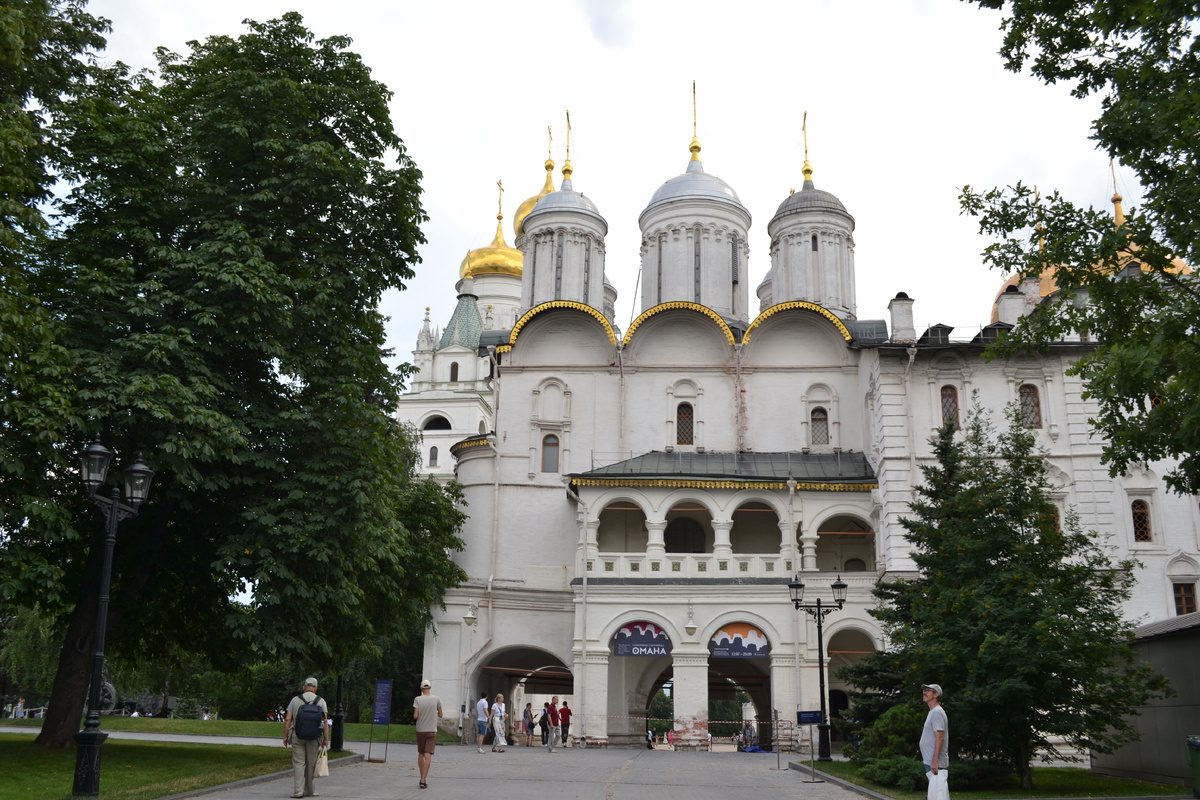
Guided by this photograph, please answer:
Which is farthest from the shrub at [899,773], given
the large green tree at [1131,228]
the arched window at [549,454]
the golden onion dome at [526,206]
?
the golden onion dome at [526,206]

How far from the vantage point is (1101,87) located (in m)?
15.0

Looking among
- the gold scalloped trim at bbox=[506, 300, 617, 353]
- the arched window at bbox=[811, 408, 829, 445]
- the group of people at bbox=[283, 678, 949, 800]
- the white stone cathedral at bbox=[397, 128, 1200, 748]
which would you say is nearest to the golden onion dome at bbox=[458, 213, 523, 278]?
the white stone cathedral at bbox=[397, 128, 1200, 748]

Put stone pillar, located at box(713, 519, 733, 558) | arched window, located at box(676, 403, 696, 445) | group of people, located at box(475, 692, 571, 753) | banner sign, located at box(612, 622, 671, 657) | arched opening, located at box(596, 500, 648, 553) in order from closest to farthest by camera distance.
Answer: group of people, located at box(475, 692, 571, 753)
banner sign, located at box(612, 622, 671, 657)
stone pillar, located at box(713, 519, 733, 558)
arched opening, located at box(596, 500, 648, 553)
arched window, located at box(676, 403, 696, 445)

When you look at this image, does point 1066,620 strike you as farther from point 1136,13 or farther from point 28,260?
point 28,260

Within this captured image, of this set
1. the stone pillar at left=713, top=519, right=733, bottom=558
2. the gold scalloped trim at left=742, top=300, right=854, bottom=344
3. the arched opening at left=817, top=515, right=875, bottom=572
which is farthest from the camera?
the gold scalloped trim at left=742, top=300, right=854, bottom=344

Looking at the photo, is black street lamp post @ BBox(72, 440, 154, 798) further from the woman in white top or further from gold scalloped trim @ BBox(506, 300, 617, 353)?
gold scalloped trim @ BBox(506, 300, 617, 353)

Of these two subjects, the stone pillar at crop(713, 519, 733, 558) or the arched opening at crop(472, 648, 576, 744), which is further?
the arched opening at crop(472, 648, 576, 744)

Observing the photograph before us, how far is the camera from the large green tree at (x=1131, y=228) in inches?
471

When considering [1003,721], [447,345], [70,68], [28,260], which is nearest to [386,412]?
[28,260]

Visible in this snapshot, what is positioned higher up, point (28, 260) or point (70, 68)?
point (70, 68)

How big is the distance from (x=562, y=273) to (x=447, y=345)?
61.5 feet

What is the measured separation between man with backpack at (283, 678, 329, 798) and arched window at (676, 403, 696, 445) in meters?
22.2

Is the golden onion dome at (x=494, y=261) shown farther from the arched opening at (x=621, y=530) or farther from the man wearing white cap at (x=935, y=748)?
the man wearing white cap at (x=935, y=748)

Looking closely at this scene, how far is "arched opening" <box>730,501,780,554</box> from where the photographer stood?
32.3 m
